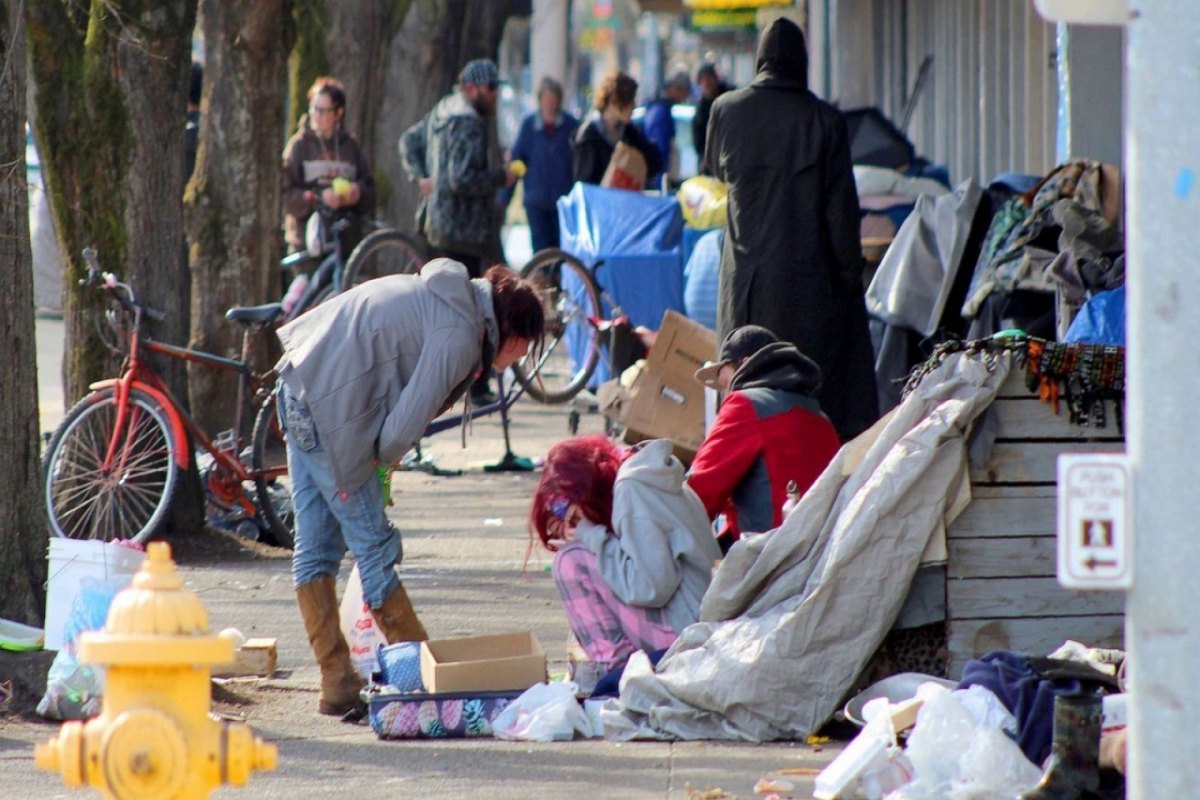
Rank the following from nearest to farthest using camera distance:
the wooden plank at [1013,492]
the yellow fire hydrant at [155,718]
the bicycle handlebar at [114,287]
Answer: the yellow fire hydrant at [155,718] → the wooden plank at [1013,492] → the bicycle handlebar at [114,287]

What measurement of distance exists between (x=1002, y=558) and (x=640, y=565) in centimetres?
106

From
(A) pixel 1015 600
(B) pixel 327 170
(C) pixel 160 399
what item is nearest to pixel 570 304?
(B) pixel 327 170

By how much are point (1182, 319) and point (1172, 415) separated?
153 millimetres

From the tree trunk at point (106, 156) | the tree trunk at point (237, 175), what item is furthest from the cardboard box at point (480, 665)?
the tree trunk at point (237, 175)

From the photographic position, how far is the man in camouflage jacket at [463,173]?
12633 millimetres

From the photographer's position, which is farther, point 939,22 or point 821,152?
point 939,22

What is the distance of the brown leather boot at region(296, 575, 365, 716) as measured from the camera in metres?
6.14

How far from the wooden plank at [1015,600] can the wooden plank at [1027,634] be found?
2cm

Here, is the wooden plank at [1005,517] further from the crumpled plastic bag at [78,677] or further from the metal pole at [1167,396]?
the metal pole at [1167,396]

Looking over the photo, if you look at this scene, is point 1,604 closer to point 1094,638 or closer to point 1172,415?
point 1094,638

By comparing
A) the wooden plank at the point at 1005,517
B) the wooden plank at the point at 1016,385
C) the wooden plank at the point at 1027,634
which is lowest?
the wooden plank at the point at 1027,634

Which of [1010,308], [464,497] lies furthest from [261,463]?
[1010,308]

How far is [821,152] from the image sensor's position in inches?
327

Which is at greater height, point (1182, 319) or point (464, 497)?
point (1182, 319)
